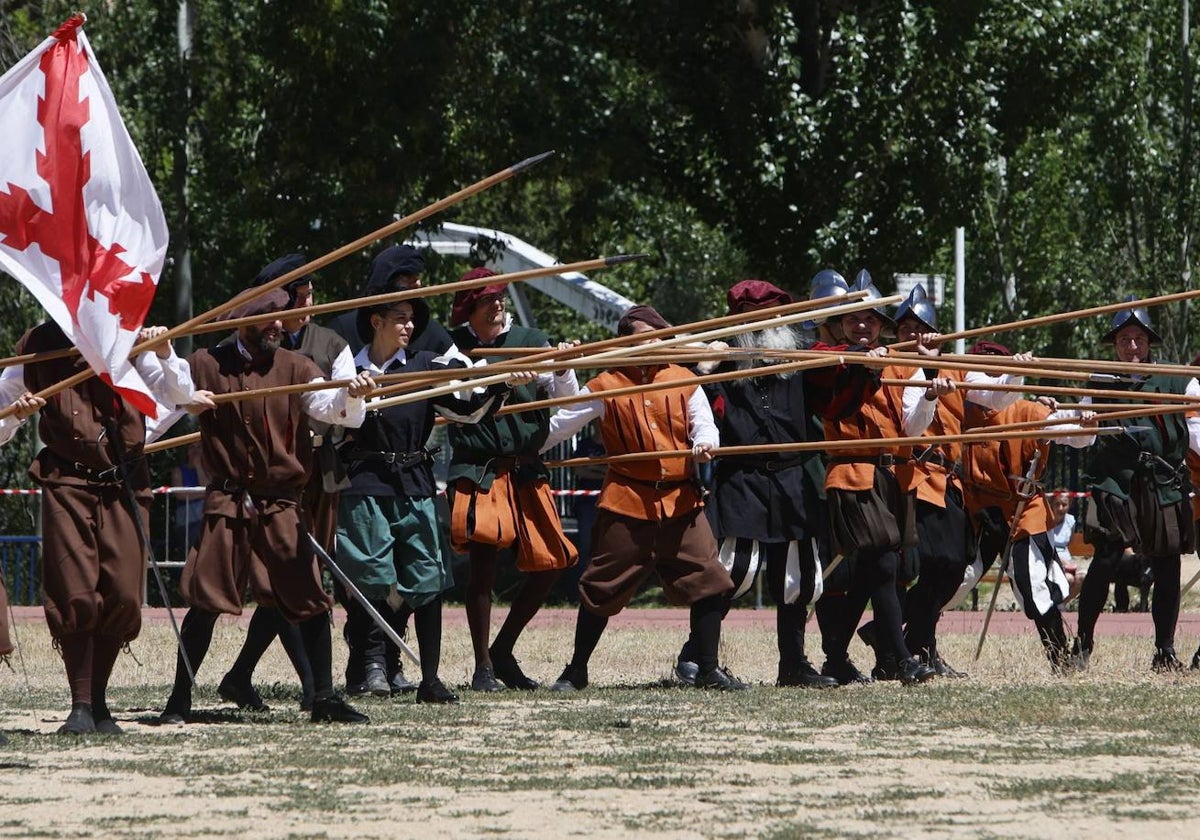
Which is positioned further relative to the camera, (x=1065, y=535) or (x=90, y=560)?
(x=1065, y=535)

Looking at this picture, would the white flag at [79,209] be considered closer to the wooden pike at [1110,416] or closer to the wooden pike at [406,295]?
the wooden pike at [406,295]

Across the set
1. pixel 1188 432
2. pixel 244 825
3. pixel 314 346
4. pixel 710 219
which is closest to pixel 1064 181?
pixel 710 219

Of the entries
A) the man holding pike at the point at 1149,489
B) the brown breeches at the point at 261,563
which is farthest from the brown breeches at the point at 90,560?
the man holding pike at the point at 1149,489

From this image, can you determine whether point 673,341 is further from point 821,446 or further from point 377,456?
point 377,456

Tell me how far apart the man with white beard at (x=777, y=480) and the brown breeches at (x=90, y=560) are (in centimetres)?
297

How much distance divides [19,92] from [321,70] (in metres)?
9.78

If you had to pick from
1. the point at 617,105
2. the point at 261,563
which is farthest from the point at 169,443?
the point at 617,105

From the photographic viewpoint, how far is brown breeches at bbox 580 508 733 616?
988cm

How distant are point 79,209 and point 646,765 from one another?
2.78 m

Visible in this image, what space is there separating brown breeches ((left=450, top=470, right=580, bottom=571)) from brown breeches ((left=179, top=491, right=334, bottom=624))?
1.51 metres

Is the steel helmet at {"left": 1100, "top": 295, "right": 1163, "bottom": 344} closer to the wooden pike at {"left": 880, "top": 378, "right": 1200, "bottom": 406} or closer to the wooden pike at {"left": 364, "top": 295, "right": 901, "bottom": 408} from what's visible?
the wooden pike at {"left": 880, "top": 378, "right": 1200, "bottom": 406}

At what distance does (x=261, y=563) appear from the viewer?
8.50m

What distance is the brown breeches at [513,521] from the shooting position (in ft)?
32.7

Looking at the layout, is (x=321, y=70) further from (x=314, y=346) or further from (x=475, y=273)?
(x=314, y=346)
